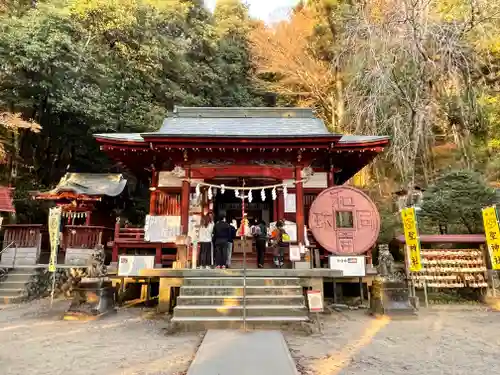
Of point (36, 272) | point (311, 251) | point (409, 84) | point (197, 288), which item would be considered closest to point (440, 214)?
point (311, 251)

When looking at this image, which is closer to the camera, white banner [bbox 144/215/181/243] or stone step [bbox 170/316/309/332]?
stone step [bbox 170/316/309/332]

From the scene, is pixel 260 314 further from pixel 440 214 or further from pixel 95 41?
pixel 95 41

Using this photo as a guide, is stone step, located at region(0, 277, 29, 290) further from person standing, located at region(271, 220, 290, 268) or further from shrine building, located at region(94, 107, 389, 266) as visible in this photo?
person standing, located at region(271, 220, 290, 268)

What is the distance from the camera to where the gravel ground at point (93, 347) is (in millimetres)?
4723

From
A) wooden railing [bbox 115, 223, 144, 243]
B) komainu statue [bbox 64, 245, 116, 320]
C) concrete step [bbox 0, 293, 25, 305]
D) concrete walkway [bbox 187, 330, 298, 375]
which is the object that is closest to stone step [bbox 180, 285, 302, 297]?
concrete walkway [bbox 187, 330, 298, 375]

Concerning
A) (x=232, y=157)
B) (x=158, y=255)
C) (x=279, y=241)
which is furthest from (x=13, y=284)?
(x=279, y=241)

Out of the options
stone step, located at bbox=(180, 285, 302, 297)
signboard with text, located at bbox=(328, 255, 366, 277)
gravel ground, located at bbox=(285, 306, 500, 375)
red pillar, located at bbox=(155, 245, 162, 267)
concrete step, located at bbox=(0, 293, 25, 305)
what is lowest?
gravel ground, located at bbox=(285, 306, 500, 375)

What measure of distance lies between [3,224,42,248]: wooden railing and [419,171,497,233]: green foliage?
46.4 ft

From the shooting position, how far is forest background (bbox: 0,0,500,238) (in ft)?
42.1

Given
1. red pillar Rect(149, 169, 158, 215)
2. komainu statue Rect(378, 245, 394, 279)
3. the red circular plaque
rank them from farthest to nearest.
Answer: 1. red pillar Rect(149, 169, 158, 215)
2. the red circular plaque
3. komainu statue Rect(378, 245, 394, 279)

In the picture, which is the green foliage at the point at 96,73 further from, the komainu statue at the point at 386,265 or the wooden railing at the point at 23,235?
the komainu statue at the point at 386,265

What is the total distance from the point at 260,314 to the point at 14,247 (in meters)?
11.3

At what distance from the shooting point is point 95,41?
689 inches

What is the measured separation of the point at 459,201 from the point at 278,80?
16.7 metres
